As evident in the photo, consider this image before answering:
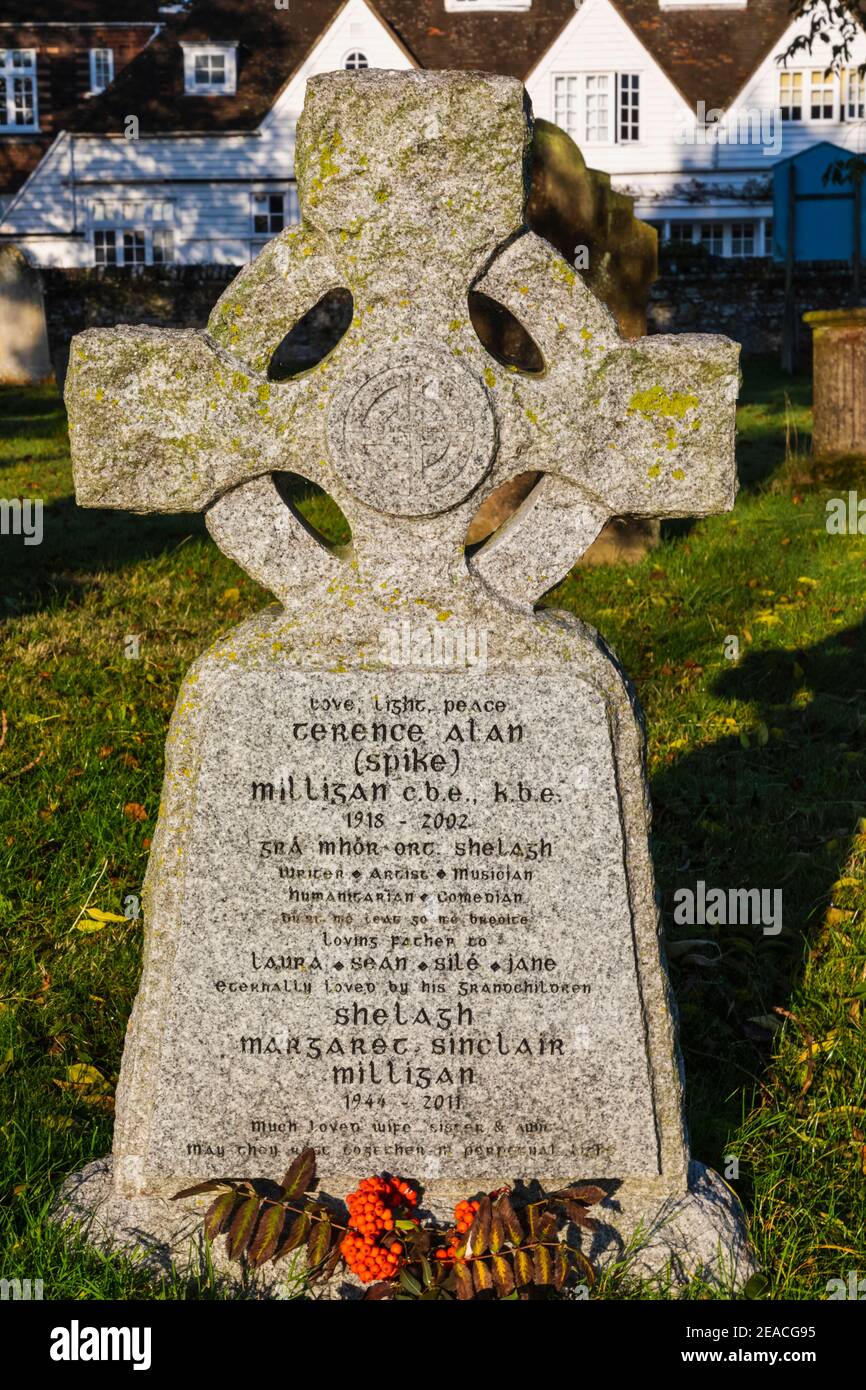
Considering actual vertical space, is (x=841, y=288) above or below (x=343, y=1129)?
above

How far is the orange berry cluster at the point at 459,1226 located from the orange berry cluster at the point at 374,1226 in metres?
0.11

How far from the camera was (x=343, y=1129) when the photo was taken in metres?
3.31

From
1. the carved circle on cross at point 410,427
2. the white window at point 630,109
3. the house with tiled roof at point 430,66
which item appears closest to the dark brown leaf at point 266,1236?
the carved circle on cross at point 410,427

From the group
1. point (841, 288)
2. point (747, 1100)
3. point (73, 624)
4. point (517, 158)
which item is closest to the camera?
point (517, 158)

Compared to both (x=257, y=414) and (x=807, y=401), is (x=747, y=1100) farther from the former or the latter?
(x=807, y=401)

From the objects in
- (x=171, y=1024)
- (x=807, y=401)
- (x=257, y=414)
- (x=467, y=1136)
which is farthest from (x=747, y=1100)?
(x=807, y=401)

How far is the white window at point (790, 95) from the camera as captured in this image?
33312 mm

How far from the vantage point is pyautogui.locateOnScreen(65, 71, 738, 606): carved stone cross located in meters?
3.02

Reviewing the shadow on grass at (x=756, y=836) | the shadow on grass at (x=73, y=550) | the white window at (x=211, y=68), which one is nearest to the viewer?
the shadow on grass at (x=756, y=836)

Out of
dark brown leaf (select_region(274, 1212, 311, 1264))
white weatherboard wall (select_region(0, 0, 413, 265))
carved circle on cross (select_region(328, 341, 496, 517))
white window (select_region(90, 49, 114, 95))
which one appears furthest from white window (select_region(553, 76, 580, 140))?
dark brown leaf (select_region(274, 1212, 311, 1264))

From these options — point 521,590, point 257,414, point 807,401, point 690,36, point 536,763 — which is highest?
point 690,36

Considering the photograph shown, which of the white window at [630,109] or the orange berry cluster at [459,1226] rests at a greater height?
the white window at [630,109]

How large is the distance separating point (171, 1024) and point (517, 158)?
2049mm

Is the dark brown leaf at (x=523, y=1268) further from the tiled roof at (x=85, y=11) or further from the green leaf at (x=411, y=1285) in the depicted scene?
the tiled roof at (x=85, y=11)
